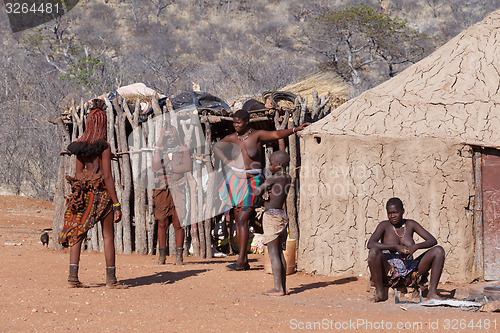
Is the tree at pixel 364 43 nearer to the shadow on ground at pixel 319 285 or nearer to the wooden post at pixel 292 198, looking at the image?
the wooden post at pixel 292 198

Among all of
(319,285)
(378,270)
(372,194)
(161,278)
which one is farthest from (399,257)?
(161,278)

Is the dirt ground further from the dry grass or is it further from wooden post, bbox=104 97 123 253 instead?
the dry grass

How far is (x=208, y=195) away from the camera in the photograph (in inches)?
340

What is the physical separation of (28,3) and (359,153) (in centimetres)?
3902

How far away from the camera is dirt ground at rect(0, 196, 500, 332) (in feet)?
14.9

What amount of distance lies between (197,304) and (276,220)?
1036 mm

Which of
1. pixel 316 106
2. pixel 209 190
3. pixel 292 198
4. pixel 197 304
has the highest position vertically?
pixel 316 106

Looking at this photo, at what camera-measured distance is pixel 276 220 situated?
18.8ft

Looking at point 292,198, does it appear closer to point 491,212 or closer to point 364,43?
point 491,212

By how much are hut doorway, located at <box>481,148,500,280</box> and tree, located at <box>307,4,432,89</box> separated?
613 inches

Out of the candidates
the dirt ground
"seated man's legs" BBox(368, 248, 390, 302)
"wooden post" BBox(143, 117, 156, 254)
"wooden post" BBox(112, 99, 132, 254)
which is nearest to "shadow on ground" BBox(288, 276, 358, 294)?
the dirt ground

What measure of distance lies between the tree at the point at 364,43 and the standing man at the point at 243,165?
1541 cm

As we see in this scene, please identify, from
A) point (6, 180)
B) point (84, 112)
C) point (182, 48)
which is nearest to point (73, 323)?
point (84, 112)

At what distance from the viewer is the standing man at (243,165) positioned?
23.5 ft
